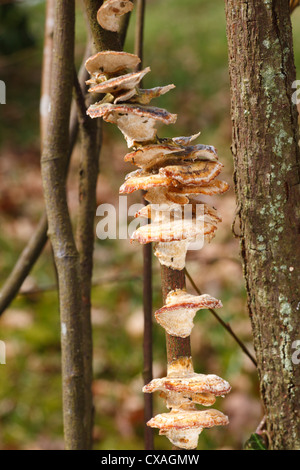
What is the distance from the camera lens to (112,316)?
2.00 metres

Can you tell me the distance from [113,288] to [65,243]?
1.37 metres

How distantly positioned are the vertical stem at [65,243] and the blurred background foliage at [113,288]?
465 mm

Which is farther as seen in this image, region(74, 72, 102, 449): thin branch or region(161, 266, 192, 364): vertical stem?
region(74, 72, 102, 449): thin branch

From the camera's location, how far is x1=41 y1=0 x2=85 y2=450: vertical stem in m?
0.79

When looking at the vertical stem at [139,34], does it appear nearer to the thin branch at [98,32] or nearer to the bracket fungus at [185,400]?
the thin branch at [98,32]

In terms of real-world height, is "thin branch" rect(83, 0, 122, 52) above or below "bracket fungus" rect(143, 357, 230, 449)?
above

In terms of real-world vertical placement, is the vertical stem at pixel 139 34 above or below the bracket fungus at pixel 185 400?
above

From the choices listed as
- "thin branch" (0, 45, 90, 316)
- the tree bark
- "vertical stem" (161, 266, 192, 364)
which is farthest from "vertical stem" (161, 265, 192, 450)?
"thin branch" (0, 45, 90, 316)

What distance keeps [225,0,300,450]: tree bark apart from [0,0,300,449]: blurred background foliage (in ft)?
1.64

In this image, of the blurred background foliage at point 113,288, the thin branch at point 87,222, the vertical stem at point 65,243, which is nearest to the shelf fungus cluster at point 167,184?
the vertical stem at point 65,243

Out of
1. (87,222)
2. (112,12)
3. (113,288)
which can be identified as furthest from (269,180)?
(113,288)

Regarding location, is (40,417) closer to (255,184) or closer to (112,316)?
(112,316)

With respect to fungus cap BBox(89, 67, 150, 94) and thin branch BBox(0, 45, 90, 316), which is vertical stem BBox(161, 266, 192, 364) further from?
thin branch BBox(0, 45, 90, 316)

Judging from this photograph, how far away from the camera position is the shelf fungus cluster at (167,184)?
0.58 meters
